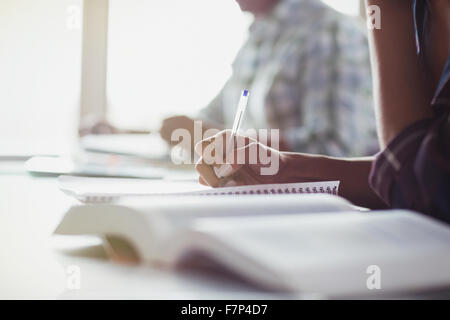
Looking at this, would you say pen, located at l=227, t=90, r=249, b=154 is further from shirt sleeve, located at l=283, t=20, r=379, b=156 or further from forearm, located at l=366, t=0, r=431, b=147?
shirt sleeve, located at l=283, t=20, r=379, b=156

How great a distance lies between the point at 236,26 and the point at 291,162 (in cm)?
128

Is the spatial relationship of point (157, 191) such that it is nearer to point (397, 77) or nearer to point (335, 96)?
point (397, 77)

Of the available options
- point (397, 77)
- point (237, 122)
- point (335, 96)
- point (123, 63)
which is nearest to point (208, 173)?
point (237, 122)

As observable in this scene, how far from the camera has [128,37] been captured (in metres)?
1.69

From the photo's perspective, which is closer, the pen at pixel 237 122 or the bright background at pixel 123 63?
the pen at pixel 237 122

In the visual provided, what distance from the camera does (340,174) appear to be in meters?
0.55

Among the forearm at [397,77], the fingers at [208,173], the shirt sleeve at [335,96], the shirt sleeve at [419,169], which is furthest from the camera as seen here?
the shirt sleeve at [335,96]

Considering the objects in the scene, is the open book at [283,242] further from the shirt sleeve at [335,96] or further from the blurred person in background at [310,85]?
the shirt sleeve at [335,96]

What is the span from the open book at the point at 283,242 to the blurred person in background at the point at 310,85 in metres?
0.89

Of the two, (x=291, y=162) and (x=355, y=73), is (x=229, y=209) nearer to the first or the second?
(x=291, y=162)

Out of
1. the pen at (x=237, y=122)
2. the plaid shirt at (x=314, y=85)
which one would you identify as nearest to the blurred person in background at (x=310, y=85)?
the plaid shirt at (x=314, y=85)

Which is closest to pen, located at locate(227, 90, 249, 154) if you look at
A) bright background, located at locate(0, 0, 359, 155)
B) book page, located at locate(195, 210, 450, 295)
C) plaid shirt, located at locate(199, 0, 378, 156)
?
book page, located at locate(195, 210, 450, 295)

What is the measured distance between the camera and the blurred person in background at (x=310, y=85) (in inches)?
55.0
